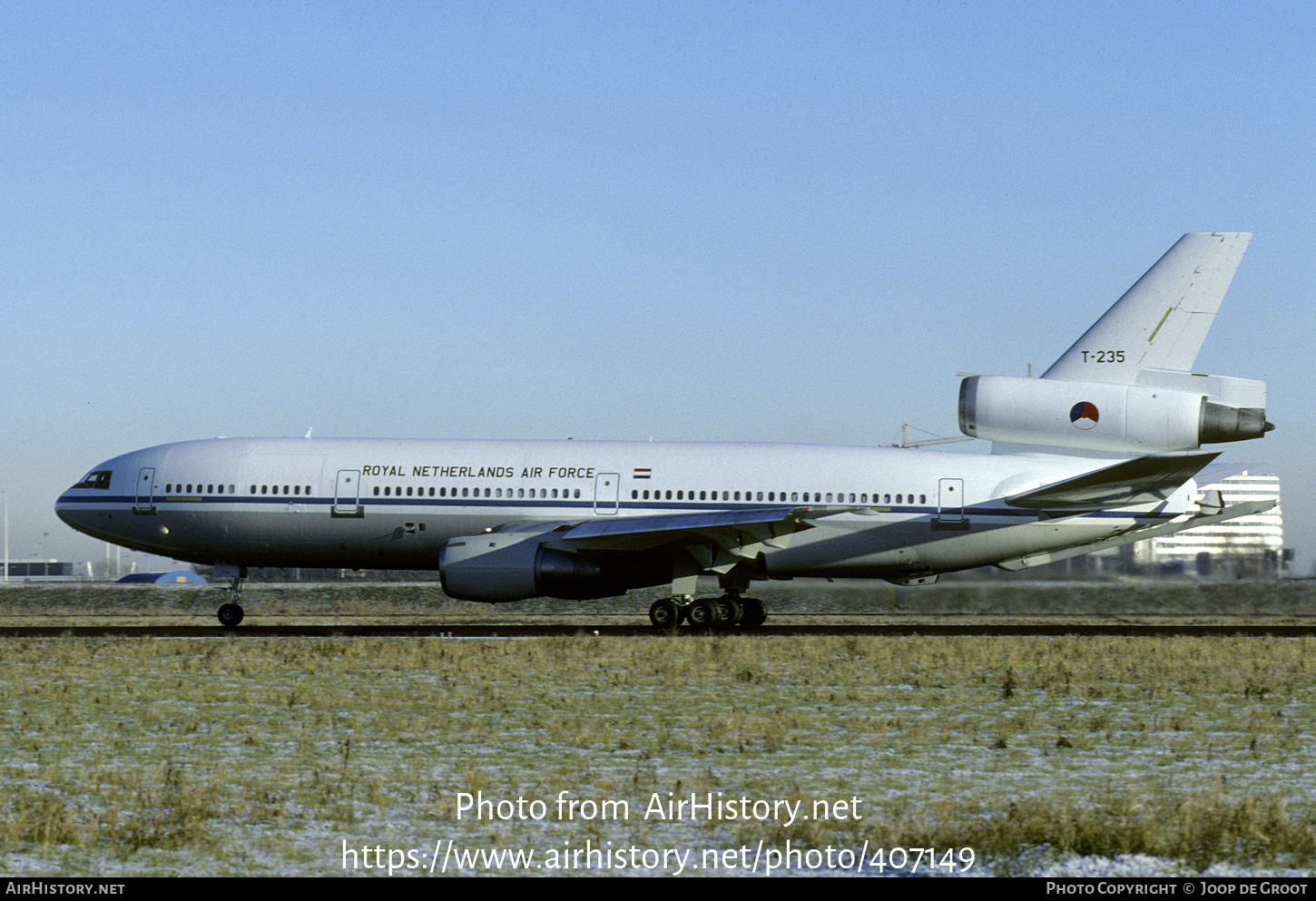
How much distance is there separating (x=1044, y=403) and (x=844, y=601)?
13964 mm

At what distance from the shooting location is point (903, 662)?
20.7m

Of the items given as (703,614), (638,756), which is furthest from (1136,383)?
(638,756)

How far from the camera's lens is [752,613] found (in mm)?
29562

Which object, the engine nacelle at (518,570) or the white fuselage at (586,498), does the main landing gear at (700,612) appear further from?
the engine nacelle at (518,570)

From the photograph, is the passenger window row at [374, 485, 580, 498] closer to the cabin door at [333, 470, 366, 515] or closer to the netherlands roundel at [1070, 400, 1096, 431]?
the cabin door at [333, 470, 366, 515]

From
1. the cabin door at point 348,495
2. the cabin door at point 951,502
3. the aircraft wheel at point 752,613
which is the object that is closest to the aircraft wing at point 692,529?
the aircraft wheel at point 752,613

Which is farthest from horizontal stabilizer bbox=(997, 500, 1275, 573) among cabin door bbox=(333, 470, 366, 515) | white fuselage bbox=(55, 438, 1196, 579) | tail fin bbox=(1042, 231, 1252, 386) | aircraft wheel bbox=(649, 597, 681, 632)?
cabin door bbox=(333, 470, 366, 515)

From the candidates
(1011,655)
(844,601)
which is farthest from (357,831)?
(844,601)

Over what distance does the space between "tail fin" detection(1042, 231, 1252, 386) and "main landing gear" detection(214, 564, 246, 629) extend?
767 inches

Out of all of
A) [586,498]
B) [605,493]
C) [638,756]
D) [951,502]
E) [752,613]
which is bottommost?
[638,756]

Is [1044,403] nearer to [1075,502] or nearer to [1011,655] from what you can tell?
[1075,502]

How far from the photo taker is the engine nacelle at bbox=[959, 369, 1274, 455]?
86.1 feet

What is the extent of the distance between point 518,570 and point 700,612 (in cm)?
Answer: 421

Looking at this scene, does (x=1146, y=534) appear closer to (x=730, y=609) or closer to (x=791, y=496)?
(x=791, y=496)
